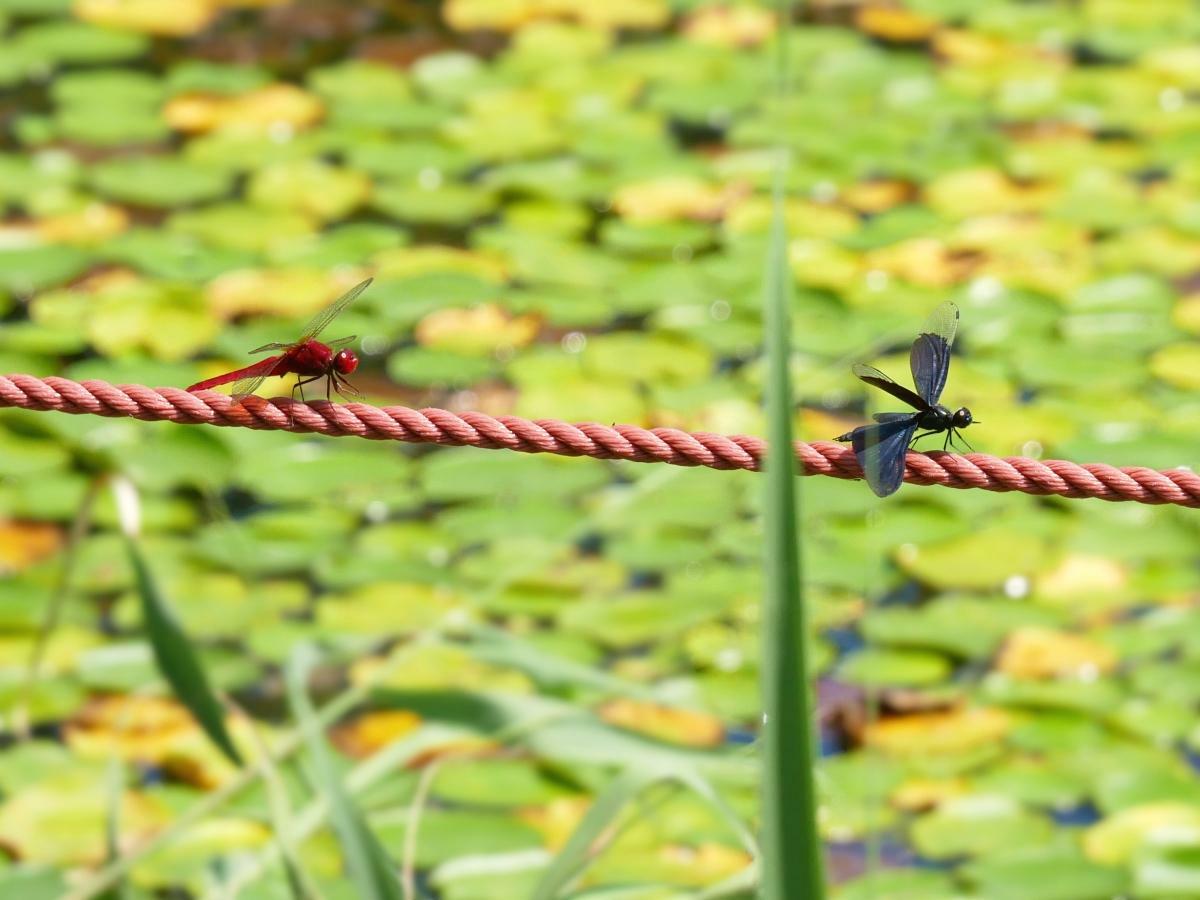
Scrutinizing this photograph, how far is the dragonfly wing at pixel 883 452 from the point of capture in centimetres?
116

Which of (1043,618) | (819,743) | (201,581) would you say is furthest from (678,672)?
(201,581)

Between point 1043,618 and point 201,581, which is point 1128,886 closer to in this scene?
point 1043,618

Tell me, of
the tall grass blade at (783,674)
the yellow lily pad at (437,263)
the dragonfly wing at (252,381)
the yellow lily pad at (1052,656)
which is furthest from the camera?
the yellow lily pad at (437,263)

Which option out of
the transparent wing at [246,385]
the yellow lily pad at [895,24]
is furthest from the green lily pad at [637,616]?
the yellow lily pad at [895,24]

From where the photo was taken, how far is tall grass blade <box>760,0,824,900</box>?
3.03 ft

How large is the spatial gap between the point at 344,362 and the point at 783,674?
22.7 inches

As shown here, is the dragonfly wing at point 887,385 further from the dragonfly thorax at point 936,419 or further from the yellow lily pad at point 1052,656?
the yellow lily pad at point 1052,656

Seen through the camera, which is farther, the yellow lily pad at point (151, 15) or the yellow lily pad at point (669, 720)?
the yellow lily pad at point (151, 15)

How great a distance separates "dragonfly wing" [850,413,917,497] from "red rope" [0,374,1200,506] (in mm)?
10

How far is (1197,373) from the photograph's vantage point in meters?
2.89

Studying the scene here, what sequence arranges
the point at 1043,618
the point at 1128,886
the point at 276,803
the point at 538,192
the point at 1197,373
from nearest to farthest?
1. the point at 276,803
2. the point at 1128,886
3. the point at 1043,618
4. the point at 1197,373
5. the point at 538,192

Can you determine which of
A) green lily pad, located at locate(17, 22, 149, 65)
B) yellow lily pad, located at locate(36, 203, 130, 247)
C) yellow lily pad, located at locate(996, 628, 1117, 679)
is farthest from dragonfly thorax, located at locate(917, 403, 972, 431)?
green lily pad, located at locate(17, 22, 149, 65)

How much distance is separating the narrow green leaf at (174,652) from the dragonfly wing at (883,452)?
0.79m

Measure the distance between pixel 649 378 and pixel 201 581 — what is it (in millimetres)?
875
